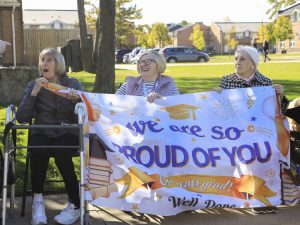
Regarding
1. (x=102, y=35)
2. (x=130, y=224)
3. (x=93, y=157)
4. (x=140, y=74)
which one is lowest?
(x=130, y=224)

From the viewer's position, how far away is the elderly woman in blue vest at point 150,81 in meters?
5.16

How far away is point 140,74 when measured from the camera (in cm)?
524

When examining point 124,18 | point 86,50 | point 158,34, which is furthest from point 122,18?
point 86,50

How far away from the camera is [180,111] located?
487 cm

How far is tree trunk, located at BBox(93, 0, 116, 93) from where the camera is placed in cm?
1091

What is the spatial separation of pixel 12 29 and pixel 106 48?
43.0 feet

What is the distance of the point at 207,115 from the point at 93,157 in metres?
1.18

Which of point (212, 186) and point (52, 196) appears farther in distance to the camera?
point (52, 196)

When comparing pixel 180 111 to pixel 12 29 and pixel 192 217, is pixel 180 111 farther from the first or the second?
pixel 12 29

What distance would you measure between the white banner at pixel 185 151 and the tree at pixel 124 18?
59263mm

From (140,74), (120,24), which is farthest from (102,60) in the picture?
(120,24)

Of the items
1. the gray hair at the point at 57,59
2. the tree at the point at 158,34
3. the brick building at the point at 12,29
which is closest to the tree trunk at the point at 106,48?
the gray hair at the point at 57,59

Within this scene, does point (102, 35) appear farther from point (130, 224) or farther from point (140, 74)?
point (130, 224)

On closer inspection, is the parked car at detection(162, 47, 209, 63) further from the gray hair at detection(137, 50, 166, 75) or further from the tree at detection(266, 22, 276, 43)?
the gray hair at detection(137, 50, 166, 75)
